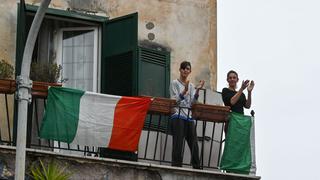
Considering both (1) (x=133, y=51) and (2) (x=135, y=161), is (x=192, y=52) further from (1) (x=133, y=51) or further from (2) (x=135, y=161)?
(2) (x=135, y=161)

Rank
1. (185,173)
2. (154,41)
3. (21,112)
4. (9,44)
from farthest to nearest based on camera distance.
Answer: (154,41) → (9,44) → (185,173) → (21,112)

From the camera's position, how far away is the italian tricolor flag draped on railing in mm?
16531

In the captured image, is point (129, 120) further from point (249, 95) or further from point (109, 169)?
point (249, 95)

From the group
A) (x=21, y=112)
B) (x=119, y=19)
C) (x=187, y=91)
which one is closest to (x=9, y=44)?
(x=119, y=19)

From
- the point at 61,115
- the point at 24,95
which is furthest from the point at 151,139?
the point at 24,95

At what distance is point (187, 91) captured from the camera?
17.4 m

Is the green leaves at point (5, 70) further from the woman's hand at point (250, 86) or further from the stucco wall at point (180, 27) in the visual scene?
the woman's hand at point (250, 86)

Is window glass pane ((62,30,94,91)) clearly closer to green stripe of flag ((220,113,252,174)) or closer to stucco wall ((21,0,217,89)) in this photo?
stucco wall ((21,0,217,89))

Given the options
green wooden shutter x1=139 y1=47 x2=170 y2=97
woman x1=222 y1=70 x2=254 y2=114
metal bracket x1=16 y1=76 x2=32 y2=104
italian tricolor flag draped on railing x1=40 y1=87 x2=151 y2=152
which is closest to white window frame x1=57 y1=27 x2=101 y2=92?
green wooden shutter x1=139 y1=47 x2=170 y2=97

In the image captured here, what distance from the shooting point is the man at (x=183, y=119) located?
17156 millimetres

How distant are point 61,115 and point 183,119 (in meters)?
1.94

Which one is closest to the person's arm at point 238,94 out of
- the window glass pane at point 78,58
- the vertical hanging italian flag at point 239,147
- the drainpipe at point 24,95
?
the vertical hanging italian flag at point 239,147

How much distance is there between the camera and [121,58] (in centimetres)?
1825

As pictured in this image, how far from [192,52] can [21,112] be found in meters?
6.23
